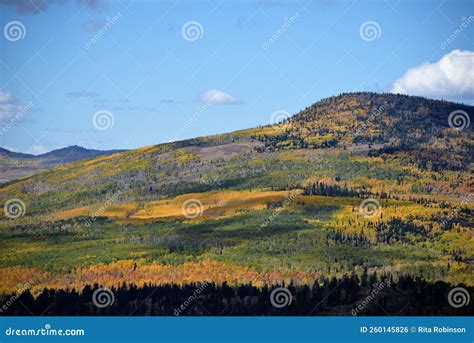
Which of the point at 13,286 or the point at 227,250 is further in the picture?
the point at 227,250

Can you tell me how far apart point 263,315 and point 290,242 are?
68.0 m

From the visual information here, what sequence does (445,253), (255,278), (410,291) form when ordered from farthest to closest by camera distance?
(445,253)
(255,278)
(410,291)

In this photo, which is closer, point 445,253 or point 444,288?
point 444,288

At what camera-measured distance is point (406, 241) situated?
199250 millimetres
